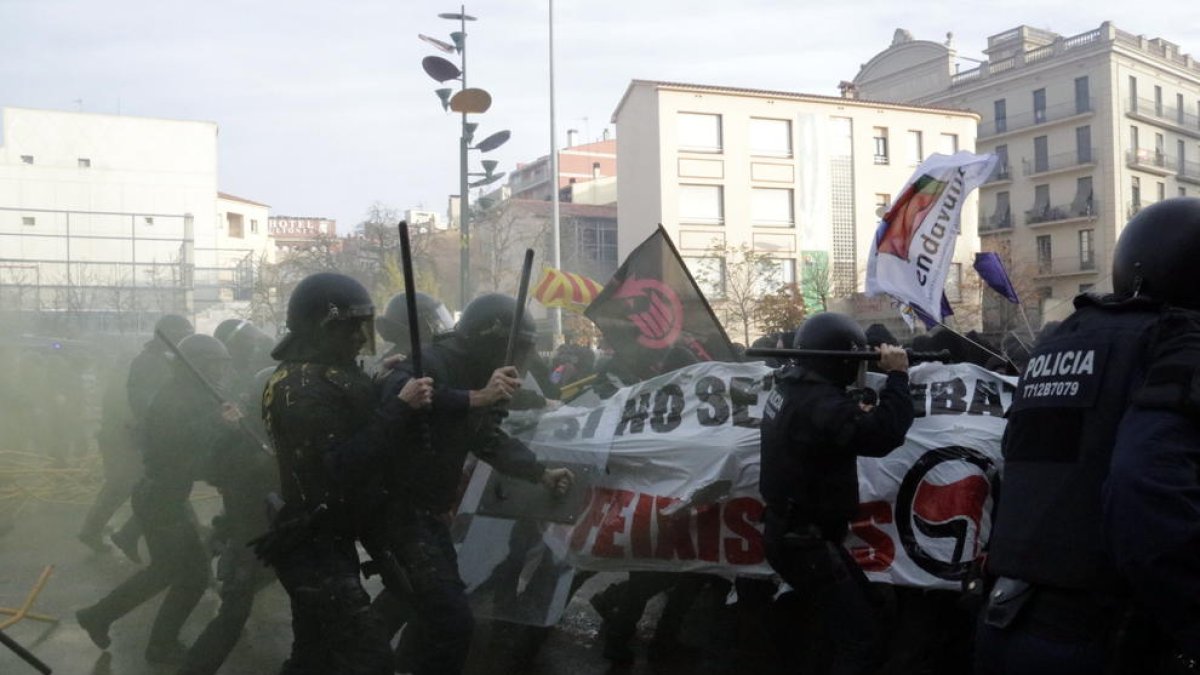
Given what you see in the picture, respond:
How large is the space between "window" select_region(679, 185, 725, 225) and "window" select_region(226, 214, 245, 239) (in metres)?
30.0

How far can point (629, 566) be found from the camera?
217 inches

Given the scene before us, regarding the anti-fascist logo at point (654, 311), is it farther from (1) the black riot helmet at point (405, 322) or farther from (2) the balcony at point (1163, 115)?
(2) the balcony at point (1163, 115)

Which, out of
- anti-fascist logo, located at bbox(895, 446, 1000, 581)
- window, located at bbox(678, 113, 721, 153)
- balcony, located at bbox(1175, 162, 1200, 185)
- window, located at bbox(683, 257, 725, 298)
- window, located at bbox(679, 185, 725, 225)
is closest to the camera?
anti-fascist logo, located at bbox(895, 446, 1000, 581)

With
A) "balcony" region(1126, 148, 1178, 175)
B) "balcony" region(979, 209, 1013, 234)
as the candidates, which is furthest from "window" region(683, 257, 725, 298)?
"balcony" region(1126, 148, 1178, 175)

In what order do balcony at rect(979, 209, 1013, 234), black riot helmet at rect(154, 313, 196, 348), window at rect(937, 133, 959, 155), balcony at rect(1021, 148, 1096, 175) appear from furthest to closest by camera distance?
balcony at rect(979, 209, 1013, 234) → balcony at rect(1021, 148, 1096, 175) → window at rect(937, 133, 959, 155) → black riot helmet at rect(154, 313, 196, 348)

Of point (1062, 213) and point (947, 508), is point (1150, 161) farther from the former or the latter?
point (947, 508)

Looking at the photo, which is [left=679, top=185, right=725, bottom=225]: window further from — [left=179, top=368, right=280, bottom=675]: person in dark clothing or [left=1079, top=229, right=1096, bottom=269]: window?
[left=179, top=368, right=280, bottom=675]: person in dark clothing

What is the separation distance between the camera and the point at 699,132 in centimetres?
4403

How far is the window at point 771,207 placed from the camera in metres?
44.7

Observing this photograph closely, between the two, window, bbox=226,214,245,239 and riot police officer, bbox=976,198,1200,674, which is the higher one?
window, bbox=226,214,245,239

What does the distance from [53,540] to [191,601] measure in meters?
4.84

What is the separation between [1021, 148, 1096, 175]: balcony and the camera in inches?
2111

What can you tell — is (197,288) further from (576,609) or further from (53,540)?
(576,609)

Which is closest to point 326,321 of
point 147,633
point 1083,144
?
Result: point 147,633
